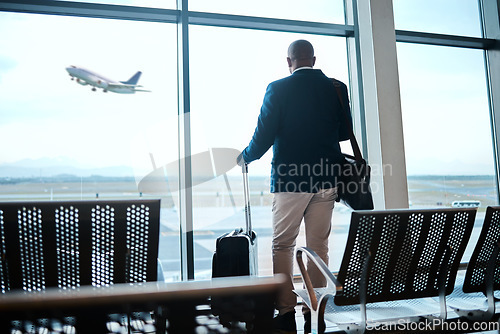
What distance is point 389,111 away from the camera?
12.8 feet

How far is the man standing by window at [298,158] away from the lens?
2453 mm

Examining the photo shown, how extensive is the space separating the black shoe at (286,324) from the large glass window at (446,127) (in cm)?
235

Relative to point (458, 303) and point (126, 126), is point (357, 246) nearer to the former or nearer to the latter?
point (458, 303)

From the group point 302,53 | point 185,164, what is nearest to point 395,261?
point 302,53

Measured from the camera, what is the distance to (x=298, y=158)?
2461 mm

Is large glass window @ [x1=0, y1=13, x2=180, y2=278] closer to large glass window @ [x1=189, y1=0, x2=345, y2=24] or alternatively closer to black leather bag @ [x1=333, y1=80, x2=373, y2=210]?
large glass window @ [x1=189, y1=0, x2=345, y2=24]

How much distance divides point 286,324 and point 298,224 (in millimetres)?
557

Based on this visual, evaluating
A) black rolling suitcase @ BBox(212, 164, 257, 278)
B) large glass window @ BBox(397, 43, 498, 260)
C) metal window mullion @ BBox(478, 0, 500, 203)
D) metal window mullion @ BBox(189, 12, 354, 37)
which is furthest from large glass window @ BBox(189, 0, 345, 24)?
black rolling suitcase @ BBox(212, 164, 257, 278)

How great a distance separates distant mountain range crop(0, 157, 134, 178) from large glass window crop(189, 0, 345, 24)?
150 centimetres

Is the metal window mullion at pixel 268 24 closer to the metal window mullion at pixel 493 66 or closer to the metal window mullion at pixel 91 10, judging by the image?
the metal window mullion at pixel 91 10

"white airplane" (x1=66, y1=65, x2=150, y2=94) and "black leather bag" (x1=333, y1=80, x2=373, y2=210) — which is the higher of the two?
"white airplane" (x1=66, y1=65, x2=150, y2=94)

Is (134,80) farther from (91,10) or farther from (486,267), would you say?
(486,267)

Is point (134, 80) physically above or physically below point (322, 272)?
above

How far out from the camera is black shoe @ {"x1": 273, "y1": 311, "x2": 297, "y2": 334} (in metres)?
2.36
